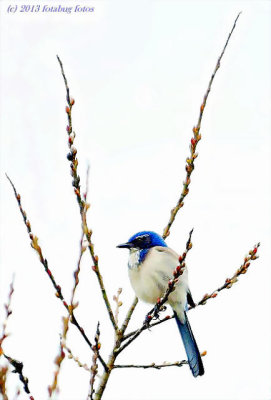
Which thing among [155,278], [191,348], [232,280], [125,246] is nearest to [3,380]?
[232,280]

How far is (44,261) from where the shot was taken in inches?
132

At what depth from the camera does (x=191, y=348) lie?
5.72 metres

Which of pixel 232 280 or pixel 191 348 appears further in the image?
pixel 191 348

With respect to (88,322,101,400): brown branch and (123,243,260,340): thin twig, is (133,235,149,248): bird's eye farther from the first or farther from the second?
(88,322,101,400): brown branch

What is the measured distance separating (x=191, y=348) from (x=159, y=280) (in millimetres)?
746

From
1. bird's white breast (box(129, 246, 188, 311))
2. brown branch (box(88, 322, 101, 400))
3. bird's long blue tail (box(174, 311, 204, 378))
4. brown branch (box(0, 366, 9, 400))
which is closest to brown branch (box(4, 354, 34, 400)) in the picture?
brown branch (box(88, 322, 101, 400))

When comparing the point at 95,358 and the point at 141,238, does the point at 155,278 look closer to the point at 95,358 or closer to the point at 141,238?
the point at 141,238

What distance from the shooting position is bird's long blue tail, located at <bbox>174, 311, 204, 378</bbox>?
527 centimetres

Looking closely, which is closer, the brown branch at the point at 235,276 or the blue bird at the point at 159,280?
the brown branch at the point at 235,276

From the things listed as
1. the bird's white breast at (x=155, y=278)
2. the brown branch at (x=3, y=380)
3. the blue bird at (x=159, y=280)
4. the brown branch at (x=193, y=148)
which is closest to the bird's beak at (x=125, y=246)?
the blue bird at (x=159, y=280)

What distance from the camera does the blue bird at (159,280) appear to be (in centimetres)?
588

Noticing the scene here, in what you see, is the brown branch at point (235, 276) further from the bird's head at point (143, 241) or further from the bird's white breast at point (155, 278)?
the bird's head at point (143, 241)

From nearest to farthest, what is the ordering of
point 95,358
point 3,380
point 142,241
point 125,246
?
1. point 3,380
2. point 95,358
3. point 125,246
4. point 142,241

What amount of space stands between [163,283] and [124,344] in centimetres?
215
